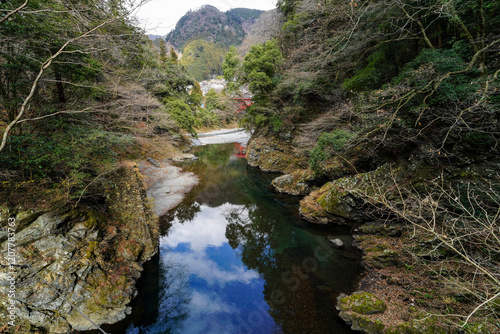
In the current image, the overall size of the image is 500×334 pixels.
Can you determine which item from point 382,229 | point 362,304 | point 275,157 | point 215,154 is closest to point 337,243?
point 382,229

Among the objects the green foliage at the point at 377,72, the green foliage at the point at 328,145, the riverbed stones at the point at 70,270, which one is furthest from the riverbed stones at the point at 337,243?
the riverbed stones at the point at 70,270

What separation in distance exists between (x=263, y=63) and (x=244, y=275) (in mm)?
13062

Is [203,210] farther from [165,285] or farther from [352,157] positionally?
[352,157]

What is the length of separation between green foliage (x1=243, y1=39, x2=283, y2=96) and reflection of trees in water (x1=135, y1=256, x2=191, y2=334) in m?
12.0

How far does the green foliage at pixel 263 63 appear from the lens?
13.1 metres

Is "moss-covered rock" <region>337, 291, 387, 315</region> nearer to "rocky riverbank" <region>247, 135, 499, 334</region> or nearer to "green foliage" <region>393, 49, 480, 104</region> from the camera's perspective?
"rocky riverbank" <region>247, 135, 499, 334</region>

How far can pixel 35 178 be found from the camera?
463 centimetres

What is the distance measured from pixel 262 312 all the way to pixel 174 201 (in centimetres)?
Result: 816

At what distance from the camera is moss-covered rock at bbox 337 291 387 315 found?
4184 mm

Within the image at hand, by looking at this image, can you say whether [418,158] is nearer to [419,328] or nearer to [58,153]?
[419,328]

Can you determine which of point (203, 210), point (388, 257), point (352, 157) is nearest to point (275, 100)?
point (352, 157)

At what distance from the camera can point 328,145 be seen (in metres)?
8.32

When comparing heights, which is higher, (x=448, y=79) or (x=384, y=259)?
(x=448, y=79)

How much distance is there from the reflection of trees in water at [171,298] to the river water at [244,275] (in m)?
0.02
